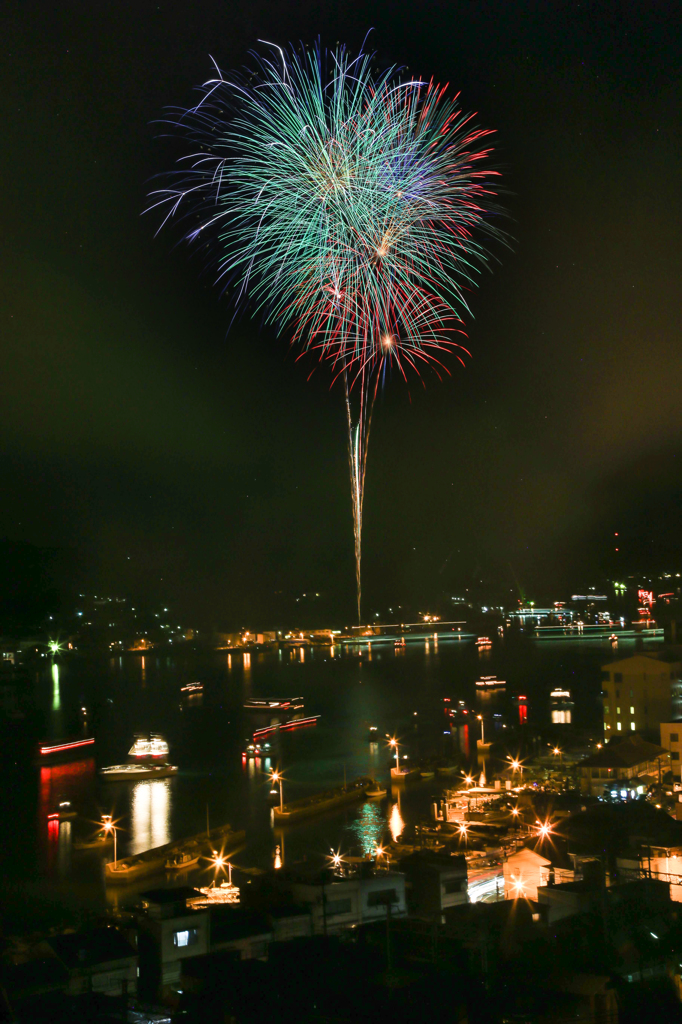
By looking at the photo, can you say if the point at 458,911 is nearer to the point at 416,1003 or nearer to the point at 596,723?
the point at 416,1003

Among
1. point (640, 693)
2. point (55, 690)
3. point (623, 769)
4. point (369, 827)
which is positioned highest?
point (640, 693)

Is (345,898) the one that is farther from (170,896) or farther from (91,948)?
(91,948)

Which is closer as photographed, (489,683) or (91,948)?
(91,948)

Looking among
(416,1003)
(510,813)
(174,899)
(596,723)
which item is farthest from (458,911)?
(596,723)

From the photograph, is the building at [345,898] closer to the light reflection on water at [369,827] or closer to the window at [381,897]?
the window at [381,897]

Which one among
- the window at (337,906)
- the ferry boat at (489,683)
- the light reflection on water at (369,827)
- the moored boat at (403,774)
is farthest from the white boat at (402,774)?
the ferry boat at (489,683)

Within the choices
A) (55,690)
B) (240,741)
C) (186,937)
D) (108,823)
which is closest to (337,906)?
(186,937)
